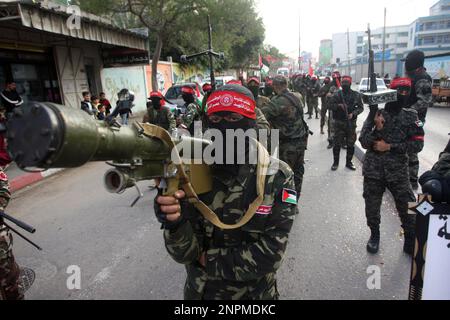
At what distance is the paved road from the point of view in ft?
9.62

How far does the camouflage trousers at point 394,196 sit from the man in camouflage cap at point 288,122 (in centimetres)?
115

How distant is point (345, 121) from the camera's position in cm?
652

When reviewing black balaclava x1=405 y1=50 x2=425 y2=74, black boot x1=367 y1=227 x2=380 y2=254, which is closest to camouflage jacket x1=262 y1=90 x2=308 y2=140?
black boot x1=367 y1=227 x2=380 y2=254

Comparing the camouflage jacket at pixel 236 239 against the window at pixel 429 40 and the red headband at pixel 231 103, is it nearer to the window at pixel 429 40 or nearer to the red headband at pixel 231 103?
the red headband at pixel 231 103

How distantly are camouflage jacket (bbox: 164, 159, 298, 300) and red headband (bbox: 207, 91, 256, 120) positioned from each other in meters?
0.30

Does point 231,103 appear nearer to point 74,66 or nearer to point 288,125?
→ point 288,125

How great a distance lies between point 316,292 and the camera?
2.80 m

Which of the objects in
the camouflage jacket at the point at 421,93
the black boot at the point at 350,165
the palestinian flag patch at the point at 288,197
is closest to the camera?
the palestinian flag patch at the point at 288,197

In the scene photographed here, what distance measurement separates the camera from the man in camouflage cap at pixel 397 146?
10.4ft

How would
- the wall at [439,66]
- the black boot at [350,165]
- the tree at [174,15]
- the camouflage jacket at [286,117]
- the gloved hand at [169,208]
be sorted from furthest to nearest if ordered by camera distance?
the wall at [439,66] → the tree at [174,15] → the black boot at [350,165] → the camouflage jacket at [286,117] → the gloved hand at [169,208]

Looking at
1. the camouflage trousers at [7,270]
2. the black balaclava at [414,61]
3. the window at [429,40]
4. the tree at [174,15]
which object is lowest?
the camouflage trousers at [7,270]
